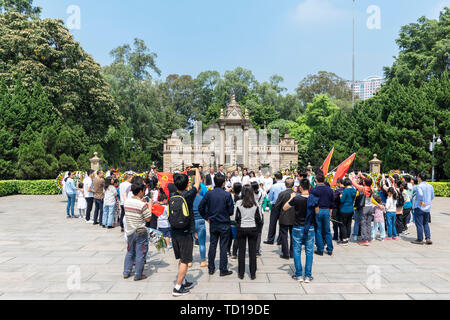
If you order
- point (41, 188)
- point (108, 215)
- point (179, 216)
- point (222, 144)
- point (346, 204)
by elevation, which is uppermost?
point (222, 144)

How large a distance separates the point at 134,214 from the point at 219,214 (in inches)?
63.1

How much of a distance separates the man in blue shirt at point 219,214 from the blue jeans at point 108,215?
19.1 feet

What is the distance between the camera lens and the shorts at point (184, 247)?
530cm

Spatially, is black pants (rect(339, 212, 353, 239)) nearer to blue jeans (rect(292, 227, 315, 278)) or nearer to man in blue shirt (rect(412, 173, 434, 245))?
man in blue shirt (rect(412, 173, 434, 245))

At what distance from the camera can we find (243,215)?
5965 mm

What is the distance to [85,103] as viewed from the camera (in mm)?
31172

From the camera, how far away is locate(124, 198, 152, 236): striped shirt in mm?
5816

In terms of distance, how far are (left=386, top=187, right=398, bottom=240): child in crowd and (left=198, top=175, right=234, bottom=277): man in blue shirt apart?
5769 mm

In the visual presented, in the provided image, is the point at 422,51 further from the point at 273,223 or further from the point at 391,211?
the point at 273,223

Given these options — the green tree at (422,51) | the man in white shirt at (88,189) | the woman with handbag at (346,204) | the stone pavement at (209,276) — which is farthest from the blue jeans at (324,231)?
the green tree at (422,51)

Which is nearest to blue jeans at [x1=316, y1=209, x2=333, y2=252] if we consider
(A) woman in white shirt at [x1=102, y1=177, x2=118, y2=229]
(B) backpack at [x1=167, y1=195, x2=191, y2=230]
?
(B) backpack at [x1=167, y1=195, x2=191, y2=230]

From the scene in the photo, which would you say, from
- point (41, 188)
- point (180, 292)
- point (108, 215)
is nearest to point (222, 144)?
point (41, 188)

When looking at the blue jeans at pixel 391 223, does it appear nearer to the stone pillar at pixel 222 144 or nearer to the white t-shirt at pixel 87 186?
→ the white t-shirt at pixel 87 186
